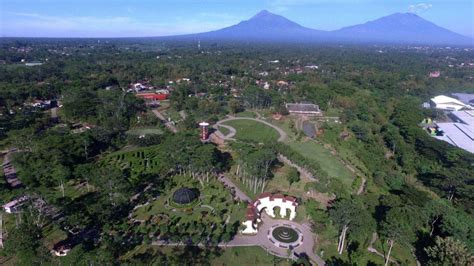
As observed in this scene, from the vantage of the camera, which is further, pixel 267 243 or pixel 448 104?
pixel 448 104

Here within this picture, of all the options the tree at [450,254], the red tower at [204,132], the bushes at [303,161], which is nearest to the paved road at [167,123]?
the red tower at [204,132]

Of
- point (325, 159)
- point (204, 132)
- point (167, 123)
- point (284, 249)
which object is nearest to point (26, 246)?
point (284, 249)

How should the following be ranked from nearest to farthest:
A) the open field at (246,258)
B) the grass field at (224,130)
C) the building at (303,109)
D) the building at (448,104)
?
1. the open field at (246,258)
2. the grass field at (224,130)
3. the building at (303,109)
4. the building at (448,104)

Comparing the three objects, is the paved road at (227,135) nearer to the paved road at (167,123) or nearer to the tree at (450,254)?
the paved road at (167,123)

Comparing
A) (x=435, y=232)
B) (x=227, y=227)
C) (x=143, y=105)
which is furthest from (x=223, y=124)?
(x=435, y=232)

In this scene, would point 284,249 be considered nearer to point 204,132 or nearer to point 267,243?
point 267,243

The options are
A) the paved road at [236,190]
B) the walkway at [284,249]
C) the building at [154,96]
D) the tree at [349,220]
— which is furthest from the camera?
the building at [154,96]
